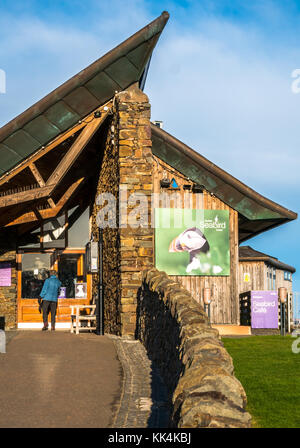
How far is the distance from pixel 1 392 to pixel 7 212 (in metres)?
9.10

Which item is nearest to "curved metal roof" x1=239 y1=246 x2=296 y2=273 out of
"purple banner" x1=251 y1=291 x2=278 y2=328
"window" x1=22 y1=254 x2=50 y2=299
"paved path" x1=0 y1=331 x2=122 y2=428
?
"purple banner" x1=251 y1=291 x2=278 y2=328

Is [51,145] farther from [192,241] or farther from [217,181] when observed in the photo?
[217,181]

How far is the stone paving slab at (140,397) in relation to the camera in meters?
7.13

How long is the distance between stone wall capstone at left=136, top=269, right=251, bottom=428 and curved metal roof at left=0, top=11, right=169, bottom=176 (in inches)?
202


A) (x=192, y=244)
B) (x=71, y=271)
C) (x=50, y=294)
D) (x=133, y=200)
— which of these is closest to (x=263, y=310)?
(x=192, y=244)

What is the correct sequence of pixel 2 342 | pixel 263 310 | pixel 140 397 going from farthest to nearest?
1. pixel 263 310
2. pixel 2 342
3. pixel 140 397

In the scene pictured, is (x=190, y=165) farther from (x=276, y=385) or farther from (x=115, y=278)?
(x=276, y=385)

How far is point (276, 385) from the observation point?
8766mm

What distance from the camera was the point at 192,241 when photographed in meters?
17.8

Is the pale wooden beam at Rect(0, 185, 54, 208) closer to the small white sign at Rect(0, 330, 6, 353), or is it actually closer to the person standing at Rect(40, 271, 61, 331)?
the person standing at Rect(40, 271, 61, 331)

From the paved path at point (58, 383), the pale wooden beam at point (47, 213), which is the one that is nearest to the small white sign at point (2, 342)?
the paved path at point (58, 383)

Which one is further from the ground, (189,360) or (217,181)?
(217,181)

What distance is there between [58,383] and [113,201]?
22.1 feet
